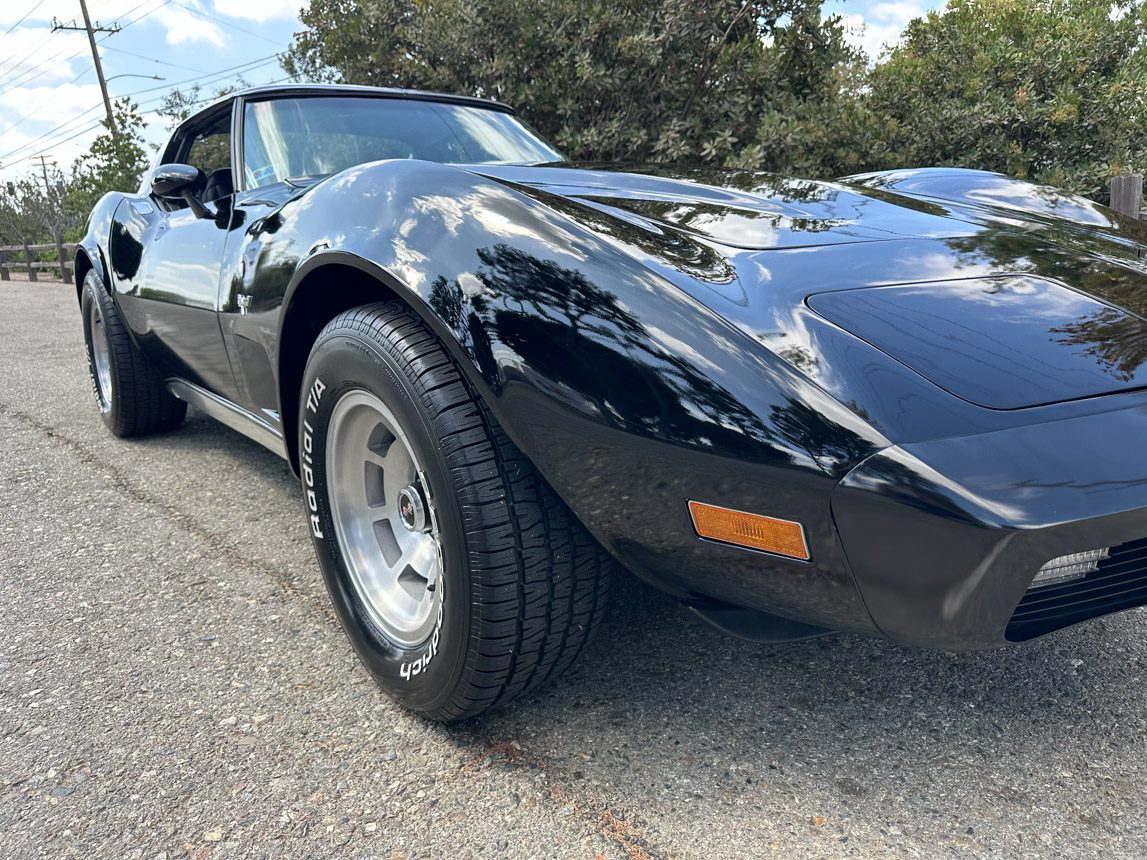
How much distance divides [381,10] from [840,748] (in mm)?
9264

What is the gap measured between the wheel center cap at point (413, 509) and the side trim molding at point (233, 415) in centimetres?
55

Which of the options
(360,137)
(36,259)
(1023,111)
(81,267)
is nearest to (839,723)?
(360,137)

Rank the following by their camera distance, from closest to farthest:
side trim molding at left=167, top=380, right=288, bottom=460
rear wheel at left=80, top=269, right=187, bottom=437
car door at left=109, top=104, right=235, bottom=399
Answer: side trim molding at left=167, top=380, right=288, bottom=460 → car door at left=109, top=104, right=235, bottom=399 → rear wheel at left=80, top=269, right=187, bottom=437

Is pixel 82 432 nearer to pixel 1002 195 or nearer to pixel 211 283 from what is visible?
pixel 211 283

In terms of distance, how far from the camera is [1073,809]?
1308mm

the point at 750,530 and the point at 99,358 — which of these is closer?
the point at 750,530

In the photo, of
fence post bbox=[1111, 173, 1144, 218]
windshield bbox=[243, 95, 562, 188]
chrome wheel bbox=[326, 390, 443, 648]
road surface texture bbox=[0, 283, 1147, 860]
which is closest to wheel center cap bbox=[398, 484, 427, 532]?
chrome wheel bbox=[326, 390, 443, 648]

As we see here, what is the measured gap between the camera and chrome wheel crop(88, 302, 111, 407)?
383 cm

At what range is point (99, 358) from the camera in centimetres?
397

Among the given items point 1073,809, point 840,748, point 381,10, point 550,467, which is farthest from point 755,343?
point 381,10

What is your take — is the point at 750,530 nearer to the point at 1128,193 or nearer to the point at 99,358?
the point at 99,358

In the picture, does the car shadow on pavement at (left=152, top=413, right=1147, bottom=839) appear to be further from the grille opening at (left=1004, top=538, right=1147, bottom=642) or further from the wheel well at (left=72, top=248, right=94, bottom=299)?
the wheel well at (left=72, top=248, right=94, bottom=299)

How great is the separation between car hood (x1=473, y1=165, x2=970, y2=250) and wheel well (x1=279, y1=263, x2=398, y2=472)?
1.18 feet

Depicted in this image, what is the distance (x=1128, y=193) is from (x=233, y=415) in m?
4.85
